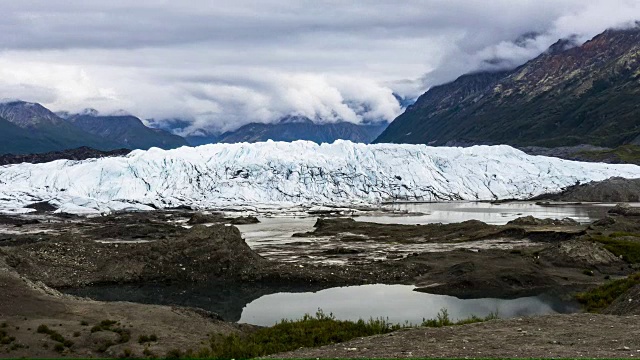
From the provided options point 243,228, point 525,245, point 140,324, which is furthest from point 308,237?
point 140,324

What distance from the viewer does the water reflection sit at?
3309 cm

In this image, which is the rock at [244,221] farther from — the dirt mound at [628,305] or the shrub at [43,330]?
the shrub at [43,330]

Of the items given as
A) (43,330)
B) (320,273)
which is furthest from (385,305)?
(43,330)

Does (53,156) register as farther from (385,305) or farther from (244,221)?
(385,305)

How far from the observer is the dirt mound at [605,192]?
128500mm

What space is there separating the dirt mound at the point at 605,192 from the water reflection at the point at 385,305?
101 m

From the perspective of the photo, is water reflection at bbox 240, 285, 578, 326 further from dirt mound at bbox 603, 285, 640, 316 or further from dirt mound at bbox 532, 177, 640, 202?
dirt mound at bbox 532, 177, 640, 202

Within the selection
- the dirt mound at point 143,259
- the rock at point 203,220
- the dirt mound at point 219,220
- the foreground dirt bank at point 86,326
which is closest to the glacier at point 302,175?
the rock at point 203,220

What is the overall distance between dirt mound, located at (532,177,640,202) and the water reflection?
101m

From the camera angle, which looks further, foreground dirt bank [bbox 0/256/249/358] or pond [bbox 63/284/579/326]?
pond [bbox 63/284/579/326]

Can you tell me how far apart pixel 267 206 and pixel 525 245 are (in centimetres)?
7870

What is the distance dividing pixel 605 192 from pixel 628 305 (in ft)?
380

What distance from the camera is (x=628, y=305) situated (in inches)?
1023

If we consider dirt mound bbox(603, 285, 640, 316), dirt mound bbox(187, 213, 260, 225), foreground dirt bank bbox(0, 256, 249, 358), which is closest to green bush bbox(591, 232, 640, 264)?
dirt mound bbox(603, 285, 640, 316)
